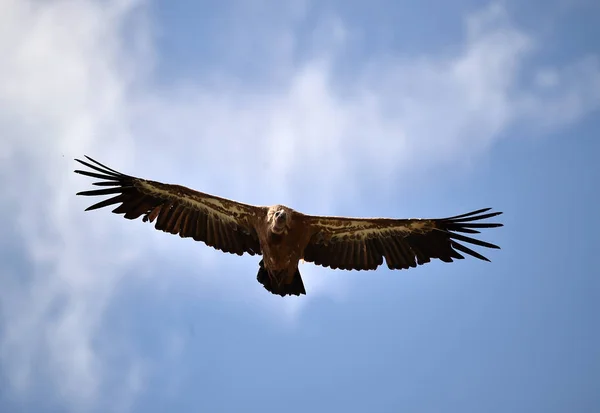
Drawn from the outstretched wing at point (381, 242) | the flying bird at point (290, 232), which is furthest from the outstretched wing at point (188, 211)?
the outstretched wing at point (381, 242)

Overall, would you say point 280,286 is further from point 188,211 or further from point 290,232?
point 188,211

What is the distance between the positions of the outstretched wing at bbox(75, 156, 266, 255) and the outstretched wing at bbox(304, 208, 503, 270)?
48.4 inches

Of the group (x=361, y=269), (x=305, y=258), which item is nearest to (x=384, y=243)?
(x=361, y=269)

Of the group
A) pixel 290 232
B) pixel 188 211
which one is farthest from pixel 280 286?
pixel 188 211

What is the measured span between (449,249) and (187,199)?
4943 millimetres

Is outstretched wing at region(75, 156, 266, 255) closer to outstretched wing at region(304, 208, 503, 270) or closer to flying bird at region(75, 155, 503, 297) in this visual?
flying bird at region(75, 155, 503, 297)

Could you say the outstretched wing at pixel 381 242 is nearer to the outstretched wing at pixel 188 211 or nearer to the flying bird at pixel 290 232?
the flying bird at pixel 290 232

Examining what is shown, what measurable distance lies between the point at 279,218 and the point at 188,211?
217cm

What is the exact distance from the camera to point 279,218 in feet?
42.0

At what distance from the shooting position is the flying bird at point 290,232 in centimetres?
1339

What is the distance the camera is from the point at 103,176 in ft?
44.4

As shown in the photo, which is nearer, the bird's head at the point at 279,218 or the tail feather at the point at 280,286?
the bird's head at the point at 279,218

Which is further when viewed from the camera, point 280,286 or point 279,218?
point 280,286

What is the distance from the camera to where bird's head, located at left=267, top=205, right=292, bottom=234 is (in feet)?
42.1
